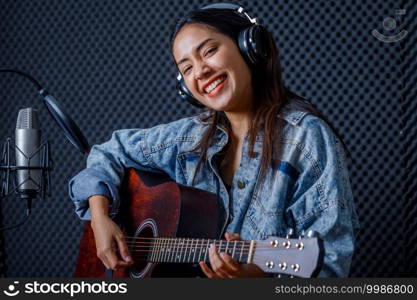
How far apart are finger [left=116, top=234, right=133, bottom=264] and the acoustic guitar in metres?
0.02

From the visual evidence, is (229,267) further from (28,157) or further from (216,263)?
(28,157)

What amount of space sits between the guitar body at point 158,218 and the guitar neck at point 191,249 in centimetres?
2

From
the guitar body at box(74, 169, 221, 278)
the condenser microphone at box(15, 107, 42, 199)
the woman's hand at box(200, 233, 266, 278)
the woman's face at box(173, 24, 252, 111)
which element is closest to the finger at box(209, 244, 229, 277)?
the woman's hand at box(200, 233, 266, 278)

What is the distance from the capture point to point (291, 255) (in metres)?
1.03

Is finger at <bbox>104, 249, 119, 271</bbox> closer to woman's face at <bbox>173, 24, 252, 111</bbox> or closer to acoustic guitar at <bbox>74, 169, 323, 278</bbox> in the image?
acoustic guitar at <bbox>74, 169, 323, 278</bbox>

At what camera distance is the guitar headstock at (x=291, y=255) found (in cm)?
100

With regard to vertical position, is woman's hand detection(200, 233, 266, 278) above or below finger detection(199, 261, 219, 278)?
above

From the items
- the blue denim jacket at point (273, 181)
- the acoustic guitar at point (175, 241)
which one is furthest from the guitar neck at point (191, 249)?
the blue denim jacket at point (273, 181)

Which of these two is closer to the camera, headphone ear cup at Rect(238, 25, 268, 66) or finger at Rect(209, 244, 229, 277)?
finger at Rect(209, 244, 229, 277)

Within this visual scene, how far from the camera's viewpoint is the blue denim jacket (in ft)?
4.09

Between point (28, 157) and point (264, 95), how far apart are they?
23.2 inches

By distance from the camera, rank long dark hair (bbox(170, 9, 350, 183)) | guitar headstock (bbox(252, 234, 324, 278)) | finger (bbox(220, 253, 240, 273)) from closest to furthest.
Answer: guitar headstock (bbox(252, 234, 324, 278)) → finger (bbox(220, 253, 240, 273)) → long dark hair (bbox(170, 9, 350, 183))

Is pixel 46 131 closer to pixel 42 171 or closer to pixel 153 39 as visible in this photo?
pixel 153 39

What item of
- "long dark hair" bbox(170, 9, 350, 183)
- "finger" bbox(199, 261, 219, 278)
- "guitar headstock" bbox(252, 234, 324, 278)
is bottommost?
"finger" bbox(199, 261, 219, 278)
